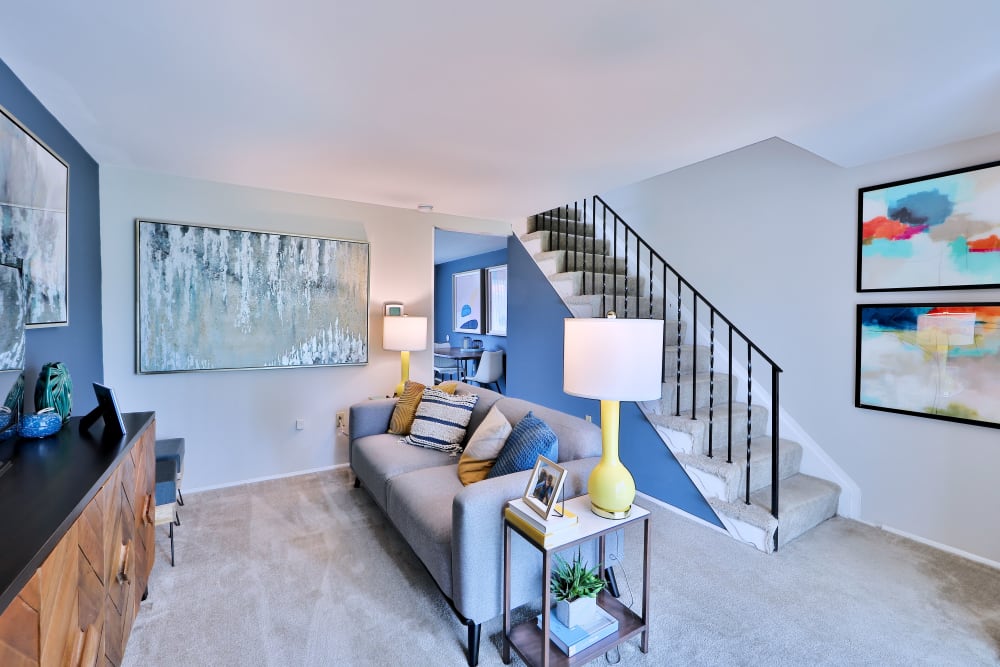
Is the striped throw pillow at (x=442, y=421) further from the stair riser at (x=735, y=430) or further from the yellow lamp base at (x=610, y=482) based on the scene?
the stair riser at (x=735, y=430)

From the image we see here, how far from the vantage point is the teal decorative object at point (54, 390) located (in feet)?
6.02

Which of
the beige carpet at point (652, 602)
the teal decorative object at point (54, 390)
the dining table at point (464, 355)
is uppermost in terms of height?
the teal decorative object at point (54, 390)

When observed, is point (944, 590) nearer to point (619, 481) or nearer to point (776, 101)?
point (619, 481)

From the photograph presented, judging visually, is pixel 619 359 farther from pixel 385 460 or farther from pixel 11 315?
pixel 11 315

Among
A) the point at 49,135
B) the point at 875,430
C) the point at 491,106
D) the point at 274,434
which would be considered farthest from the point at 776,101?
the point at 274,434

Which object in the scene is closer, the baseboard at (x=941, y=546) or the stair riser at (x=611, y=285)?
the baseboard at (x=941, y=546)

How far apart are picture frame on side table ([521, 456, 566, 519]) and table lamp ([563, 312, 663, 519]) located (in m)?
0.19

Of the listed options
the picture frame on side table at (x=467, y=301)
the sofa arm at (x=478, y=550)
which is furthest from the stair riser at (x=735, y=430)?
the picture frame on side table at (x=467, y=301)

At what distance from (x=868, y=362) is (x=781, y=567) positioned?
1.40 meters

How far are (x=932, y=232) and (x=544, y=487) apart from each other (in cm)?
269

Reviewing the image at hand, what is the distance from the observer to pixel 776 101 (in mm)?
1996

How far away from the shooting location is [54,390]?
6.16ft

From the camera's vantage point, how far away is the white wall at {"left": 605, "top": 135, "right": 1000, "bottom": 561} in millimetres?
2471

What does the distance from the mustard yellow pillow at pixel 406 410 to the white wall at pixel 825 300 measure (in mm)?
2552
